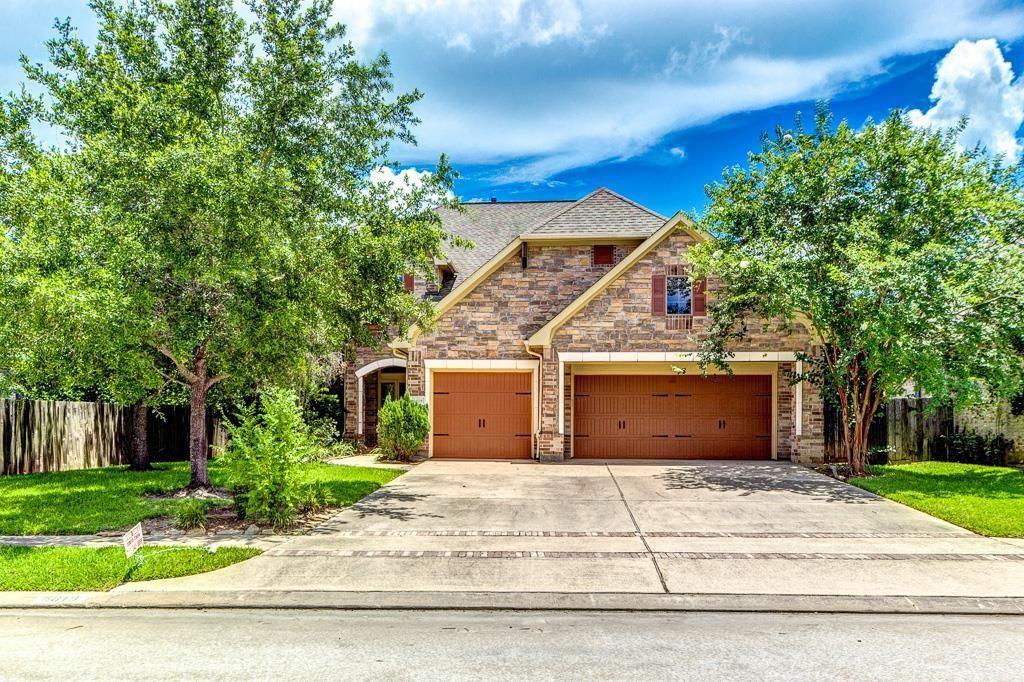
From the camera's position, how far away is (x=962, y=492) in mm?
12883

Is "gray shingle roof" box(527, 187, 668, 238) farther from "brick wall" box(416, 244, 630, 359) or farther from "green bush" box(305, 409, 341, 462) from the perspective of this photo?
"green bush" box(305, 409, 341, 462)

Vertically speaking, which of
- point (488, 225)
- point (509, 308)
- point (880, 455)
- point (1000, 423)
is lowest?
point (880, 455)

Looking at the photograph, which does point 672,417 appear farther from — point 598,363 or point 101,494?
point 101,494

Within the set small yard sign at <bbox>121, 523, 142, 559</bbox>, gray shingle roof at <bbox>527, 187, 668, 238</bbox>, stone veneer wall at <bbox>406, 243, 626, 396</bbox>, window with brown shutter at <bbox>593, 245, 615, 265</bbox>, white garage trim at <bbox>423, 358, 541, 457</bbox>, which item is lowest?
small yard sign at <bbox>121, 523, 142, 559</bbox>

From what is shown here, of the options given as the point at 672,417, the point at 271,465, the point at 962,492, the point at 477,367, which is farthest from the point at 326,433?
the point at 962,492

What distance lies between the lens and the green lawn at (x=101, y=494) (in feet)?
32.5

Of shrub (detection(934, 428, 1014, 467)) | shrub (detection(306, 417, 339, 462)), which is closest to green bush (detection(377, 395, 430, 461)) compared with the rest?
shrub (detection(306, 417, 339, 462))

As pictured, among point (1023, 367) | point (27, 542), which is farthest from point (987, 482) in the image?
point (27, 542)

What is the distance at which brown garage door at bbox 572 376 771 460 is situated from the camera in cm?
1864

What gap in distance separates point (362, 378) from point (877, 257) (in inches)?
549

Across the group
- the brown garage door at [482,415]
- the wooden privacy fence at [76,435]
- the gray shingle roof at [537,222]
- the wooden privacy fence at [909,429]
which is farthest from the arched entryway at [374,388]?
the wooden privacy fence at [909,429]

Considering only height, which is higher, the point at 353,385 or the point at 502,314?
the point at 502,314

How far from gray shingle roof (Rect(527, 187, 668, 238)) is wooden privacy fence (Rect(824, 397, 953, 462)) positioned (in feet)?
26.4

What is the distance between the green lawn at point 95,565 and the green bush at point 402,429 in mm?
9300
